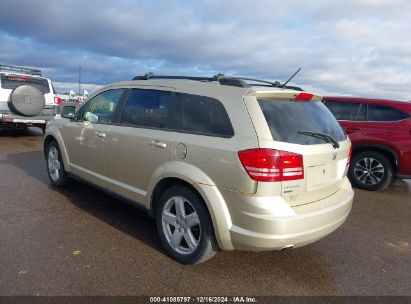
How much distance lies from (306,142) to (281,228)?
769mm

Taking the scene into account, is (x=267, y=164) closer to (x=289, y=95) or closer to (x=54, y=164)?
(x=289, y=95)

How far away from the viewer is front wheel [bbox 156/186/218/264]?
318 cm

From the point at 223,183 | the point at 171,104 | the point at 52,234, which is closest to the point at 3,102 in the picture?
the point at 52,234

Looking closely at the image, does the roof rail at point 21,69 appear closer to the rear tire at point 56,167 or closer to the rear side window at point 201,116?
the rear tire at point 56,167

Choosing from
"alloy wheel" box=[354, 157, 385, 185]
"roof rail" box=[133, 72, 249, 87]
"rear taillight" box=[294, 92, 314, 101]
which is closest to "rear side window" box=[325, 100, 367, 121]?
"alloy wheel" box=[354, 157, 385, 185]

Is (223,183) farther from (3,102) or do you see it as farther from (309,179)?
(3,102)

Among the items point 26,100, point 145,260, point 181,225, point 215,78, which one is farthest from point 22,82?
point 181,225

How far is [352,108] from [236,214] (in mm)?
4969

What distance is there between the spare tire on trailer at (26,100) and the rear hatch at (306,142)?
29.6ft

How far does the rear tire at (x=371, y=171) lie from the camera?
652cm

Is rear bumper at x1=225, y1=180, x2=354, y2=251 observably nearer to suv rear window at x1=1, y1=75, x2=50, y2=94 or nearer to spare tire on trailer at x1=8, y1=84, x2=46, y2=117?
spare tire on trailer at x1=8, y1=84, x2=46, y2=117

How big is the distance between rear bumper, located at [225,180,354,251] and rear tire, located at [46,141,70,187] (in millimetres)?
3434

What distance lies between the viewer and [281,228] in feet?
9.32

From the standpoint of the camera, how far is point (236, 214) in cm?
294
